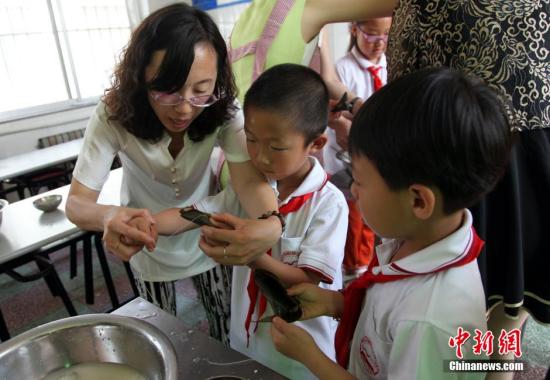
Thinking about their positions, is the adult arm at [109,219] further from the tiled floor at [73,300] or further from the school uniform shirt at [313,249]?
the tiled floor at [73,300]

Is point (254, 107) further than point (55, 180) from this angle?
No

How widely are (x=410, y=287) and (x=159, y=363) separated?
461 millimetres

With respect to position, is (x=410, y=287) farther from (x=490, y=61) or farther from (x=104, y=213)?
(x=104, y=213)

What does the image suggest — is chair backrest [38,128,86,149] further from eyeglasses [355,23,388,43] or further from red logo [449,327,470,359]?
red logo [449,327,470,359]

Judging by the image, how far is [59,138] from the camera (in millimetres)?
4789

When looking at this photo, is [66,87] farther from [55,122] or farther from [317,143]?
[317,143]

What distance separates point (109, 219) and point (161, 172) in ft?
0.91

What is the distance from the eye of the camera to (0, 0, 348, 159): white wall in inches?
171

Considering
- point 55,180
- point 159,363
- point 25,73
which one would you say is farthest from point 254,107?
point 25,73

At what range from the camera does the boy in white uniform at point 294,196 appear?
101 centimetres

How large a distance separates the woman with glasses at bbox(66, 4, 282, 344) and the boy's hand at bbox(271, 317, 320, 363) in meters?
0.19

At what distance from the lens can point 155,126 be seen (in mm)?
1173

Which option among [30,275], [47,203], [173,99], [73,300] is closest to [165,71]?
[173,99]

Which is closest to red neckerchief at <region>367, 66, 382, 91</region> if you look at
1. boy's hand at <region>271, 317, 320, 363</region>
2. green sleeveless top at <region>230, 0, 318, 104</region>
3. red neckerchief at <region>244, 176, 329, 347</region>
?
green sleeveless top at <region>230, 0, 318, 104</region>
